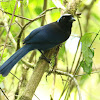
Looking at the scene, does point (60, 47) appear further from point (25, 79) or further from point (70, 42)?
point (25, 79)

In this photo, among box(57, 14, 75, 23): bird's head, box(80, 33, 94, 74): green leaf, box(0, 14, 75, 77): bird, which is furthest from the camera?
box(0, 14, 75, 77): bird

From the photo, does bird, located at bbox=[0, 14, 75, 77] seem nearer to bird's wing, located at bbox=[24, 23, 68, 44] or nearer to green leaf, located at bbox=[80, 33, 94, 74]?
bird's wing, located at bbox=[24, 23, 68, 44]

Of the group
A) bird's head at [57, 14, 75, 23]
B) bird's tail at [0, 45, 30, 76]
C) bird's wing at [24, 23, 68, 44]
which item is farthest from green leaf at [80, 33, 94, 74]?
bird's tail at [0, 45, 30, 76]

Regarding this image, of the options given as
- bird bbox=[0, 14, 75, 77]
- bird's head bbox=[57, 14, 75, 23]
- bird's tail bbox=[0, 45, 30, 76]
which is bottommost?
bird's tail bbox=[0, 45, 30, 76]

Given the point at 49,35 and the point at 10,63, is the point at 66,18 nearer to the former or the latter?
the point at 49,35

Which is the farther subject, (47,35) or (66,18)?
(47,35)

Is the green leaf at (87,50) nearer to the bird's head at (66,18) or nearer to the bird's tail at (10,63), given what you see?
the bird's head at (66,18)

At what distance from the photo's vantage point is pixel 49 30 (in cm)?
302

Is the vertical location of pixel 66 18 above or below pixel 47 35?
above

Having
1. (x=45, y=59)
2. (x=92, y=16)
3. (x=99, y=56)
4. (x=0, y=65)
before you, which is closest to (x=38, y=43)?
(x=45, y=59)

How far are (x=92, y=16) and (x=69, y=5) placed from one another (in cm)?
206

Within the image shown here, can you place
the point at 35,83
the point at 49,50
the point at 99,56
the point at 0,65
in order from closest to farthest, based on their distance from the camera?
the point at 35,83 → the point at 0,65 → the point at 49,50 → the point at 99,56

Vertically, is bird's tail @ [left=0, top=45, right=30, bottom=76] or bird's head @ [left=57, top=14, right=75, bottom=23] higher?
bird's head @ [left=57, top=14, right=75, bottom=23]

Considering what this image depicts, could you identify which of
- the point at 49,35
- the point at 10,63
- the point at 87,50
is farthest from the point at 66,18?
the point at 10,63
